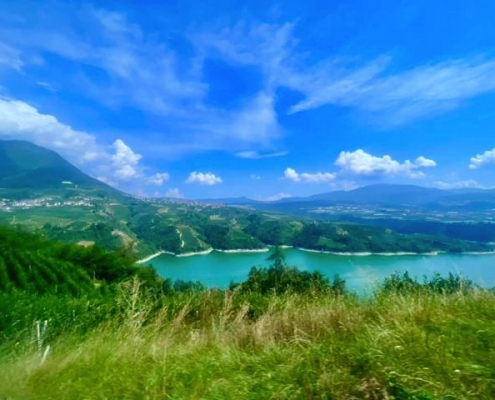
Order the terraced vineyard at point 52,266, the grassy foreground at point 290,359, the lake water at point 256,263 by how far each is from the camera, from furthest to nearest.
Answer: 1. the lake water at point 256,263
2. the terraced vineyard at point 52,266
3. the grassy foreground at point 290,359

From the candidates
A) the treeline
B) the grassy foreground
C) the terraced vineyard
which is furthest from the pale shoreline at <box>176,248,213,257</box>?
the grassy foreground

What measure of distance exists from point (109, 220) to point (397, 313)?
Answer: 118977mm

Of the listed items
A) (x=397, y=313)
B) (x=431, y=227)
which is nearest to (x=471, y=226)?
(x=431, y=227)

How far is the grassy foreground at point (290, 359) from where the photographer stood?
188 centimetres

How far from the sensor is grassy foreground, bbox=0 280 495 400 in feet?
6.18

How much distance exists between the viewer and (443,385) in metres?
1.81

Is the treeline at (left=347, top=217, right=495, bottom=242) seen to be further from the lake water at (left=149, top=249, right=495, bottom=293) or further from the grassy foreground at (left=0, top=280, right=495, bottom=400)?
the grassy foreground at (left=0, top=280, right=495, bottom=400)

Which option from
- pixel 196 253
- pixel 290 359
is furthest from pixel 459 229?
pixel 290 359

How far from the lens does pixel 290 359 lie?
2264 millimetres

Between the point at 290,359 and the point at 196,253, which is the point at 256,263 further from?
the point at 290,359

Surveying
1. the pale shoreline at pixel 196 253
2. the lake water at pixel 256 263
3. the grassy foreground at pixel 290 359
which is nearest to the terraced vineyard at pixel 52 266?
the lake water at pixel 256 263

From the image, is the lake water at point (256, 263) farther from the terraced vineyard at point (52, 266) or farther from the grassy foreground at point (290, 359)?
the grassy foreground at point (290, 359)

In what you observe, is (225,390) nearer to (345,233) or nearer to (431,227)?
(345,233)

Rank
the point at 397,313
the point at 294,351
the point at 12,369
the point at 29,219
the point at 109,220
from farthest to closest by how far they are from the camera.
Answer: the point at 109,220 < the point at 29,219 < the point at 397,313 < the point at 294,351 < the point at 12,369
